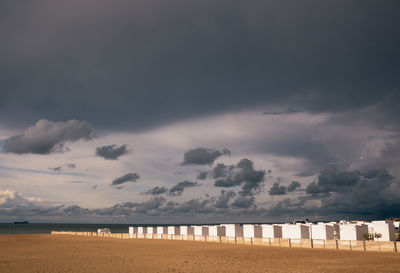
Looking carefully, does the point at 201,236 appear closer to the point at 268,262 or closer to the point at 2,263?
the point at 268,262

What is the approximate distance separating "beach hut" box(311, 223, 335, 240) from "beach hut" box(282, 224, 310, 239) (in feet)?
3.34

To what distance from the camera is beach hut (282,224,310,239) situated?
55.2m

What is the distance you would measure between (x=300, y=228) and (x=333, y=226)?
4.72 metres

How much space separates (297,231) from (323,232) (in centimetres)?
375

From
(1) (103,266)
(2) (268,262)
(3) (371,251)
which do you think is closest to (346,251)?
(3) (371,251)

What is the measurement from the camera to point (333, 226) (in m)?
53.0

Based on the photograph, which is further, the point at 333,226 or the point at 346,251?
the point at 333,226

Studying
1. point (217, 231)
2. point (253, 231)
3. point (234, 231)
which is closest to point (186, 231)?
point (217, 231)

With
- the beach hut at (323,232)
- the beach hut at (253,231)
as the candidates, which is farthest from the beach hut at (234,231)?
the beach hut at (323,232)

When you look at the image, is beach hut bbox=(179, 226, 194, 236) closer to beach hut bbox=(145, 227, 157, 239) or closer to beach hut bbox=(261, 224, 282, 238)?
beach hut bbox=(145, 227, 157, 239)

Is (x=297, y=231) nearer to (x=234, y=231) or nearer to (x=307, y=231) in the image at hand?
(x=307, y=231)

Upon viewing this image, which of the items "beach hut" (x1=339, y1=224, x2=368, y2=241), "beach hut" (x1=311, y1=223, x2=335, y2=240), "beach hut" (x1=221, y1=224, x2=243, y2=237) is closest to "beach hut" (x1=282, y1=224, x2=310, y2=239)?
"beach hut" (x1=311, y1=223, x2=335, y2=240)

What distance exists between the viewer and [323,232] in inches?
2133

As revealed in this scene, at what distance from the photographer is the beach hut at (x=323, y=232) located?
53.5m
